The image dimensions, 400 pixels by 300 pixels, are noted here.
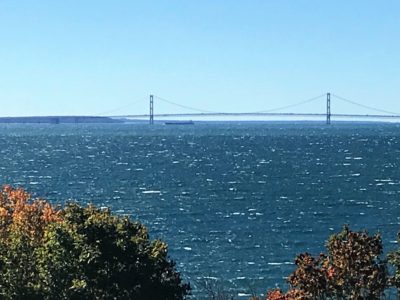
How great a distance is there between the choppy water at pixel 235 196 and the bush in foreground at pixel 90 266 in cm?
2113

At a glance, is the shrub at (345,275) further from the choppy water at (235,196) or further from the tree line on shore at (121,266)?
the choppy water at (235,196)

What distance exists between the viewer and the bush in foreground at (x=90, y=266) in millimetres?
22641

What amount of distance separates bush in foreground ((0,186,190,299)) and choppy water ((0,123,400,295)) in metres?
21.1

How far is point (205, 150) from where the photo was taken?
613 feet

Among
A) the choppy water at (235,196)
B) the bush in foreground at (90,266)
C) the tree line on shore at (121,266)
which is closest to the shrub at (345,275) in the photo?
the tree line on shore at (121,266)

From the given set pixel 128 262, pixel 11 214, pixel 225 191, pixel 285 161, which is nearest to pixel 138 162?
pixel 285 161

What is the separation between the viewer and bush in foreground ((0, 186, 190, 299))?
22.6 metres

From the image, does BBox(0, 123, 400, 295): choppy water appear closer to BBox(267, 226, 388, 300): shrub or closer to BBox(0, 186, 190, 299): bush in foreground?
BBox(0, 186, 190, 299): bush in foreground

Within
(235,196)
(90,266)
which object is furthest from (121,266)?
(235,196)

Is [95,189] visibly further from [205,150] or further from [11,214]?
[205,150]

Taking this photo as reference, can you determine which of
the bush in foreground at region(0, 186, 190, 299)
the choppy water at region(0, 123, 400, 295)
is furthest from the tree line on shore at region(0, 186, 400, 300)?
the choppy water at region(0, 123, 400, 295)

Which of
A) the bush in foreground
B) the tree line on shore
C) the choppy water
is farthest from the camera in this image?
the choppy water

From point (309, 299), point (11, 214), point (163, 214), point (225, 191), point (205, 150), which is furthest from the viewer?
point (205, 150)

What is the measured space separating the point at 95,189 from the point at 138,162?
5046cm
